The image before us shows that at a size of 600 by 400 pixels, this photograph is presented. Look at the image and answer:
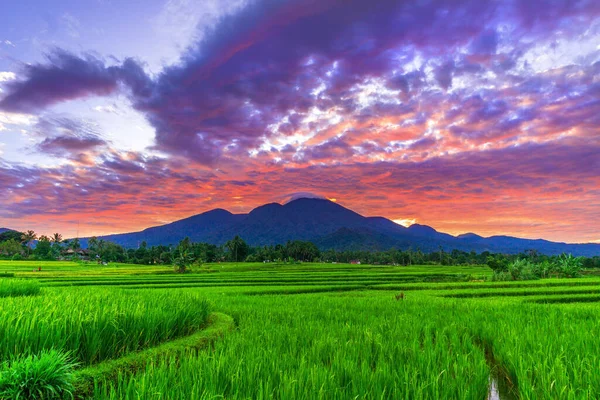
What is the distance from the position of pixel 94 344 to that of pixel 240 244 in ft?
324

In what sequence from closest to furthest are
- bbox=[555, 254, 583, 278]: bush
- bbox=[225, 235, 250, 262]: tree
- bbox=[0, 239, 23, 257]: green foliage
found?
bbox=[555, 254, 583, 278]: bush
bbox=[0, 239, 23, 257]: green foliage
bbox=[225, 235, 250, 262]: tree

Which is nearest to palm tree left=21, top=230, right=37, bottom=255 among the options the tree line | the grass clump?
the tree line

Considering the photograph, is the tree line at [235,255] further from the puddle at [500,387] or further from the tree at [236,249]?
the puddle at [500,387]

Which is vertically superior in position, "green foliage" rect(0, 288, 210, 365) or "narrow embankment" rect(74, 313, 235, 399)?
Answer: "green foliage" rect(0, 288, 210, 365)

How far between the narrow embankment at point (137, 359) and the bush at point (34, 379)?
196mm

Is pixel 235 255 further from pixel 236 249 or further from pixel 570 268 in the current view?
pixel 570 268

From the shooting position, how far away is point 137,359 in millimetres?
4652

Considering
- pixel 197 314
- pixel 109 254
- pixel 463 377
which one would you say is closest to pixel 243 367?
pixel 463 377

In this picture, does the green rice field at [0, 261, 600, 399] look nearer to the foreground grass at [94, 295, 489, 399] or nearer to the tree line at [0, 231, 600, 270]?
the foreground grass at [94, 295, 489, 399]

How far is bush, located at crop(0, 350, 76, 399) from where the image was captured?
9.38ft

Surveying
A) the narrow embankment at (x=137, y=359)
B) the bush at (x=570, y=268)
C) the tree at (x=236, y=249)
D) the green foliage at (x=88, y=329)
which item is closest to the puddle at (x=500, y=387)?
the narrow embankment at (x=137, y=359)

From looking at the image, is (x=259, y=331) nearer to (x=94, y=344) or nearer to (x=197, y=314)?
(x=197, y=314)

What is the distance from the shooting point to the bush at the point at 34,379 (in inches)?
113

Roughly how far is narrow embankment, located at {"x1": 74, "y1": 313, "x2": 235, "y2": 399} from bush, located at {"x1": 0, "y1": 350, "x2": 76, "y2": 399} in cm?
20
